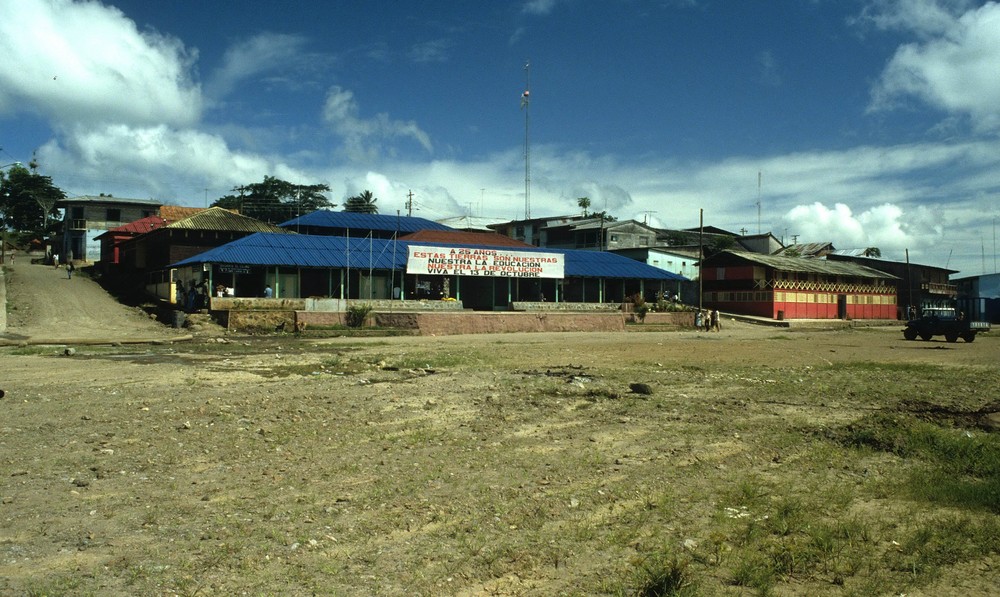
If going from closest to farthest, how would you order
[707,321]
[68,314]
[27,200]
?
1. [68,314]
2. [707,321]
3. [27,200]

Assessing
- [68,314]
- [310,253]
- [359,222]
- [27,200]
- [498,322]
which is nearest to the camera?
[68,314]

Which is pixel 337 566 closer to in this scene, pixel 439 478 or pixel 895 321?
pixel 439 478

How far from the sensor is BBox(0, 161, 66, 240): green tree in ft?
253

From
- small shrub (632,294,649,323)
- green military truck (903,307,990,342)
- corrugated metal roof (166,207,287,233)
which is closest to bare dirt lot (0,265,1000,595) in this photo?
green military truck (903,307,990,342)

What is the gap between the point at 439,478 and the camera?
8141mm

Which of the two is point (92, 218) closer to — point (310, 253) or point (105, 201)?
point (105, 201)

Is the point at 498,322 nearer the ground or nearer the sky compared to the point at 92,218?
nearer the ground

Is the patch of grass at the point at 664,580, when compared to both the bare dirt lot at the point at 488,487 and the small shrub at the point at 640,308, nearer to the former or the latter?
the bare dirt lot at the point at 488,487

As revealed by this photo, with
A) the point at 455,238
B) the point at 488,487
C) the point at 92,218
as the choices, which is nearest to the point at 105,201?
the point at 92,218

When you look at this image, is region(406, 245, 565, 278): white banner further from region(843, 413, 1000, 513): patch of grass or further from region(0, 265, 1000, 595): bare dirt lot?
region(843, 413, 1000, 513): patch of grass

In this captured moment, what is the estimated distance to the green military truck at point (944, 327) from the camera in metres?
37.2

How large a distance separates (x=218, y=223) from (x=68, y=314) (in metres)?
12.1

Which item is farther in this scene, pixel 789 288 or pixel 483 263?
pixel 789 288

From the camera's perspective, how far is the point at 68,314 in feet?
115
